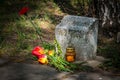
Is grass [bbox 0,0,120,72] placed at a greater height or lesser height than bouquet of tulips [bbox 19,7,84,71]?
greater

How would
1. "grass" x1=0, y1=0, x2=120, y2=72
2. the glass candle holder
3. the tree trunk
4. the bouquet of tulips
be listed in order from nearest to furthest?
1. the bouquet of tulips
2. the glass candle holder
3. "grass" x1=0, y1=0, x2=120, y2=72
4. the tree trunk

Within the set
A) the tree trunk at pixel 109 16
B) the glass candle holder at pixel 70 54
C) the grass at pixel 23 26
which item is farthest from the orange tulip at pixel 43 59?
the tree trunk at pixel 109 16

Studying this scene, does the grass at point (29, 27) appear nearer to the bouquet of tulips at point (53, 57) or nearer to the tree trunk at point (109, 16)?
the bouquet of tulips at point (53, 57)

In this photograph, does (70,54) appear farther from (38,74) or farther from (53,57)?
(38,74)

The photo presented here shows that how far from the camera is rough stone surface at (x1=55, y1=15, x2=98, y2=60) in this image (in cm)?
525

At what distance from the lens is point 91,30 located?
5328 mm

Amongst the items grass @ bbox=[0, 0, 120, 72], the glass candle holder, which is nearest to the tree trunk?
grass @ bbox=[0, 0, 120, 72]

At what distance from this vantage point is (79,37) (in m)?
5.27

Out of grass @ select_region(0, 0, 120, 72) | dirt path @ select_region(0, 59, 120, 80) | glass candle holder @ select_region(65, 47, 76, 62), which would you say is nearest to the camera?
dirt path @ select_region(0, 59, 120, 80)

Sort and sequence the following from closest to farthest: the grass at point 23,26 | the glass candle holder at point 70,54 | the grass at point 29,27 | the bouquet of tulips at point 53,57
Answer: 1. the bouquet of tulips at point 53,57
2. the glass candle holder at point 70,54
3. the grass at point 29,27
4. the grass at point 23,26

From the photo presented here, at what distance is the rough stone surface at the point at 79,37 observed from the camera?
5.25m

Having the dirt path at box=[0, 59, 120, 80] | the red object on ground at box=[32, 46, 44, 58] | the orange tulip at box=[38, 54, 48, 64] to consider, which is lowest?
the dirt path at box=[0, 59, 120, 80]

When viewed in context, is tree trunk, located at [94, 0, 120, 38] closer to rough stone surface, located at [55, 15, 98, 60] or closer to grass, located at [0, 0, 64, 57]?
grass, located at [0, 0, 64, 57]

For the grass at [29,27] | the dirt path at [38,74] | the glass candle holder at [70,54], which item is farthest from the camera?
the grass at [29,27]
